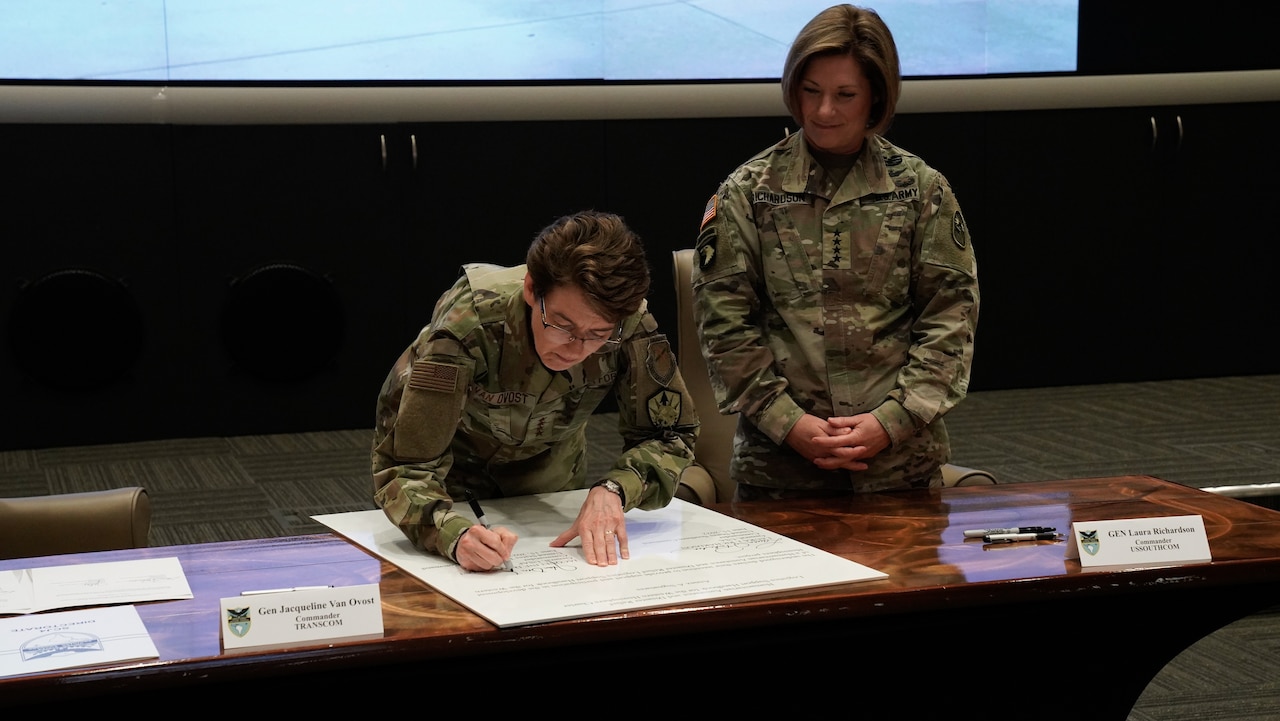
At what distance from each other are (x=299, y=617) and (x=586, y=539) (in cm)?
43

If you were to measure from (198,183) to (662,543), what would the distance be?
3.83m

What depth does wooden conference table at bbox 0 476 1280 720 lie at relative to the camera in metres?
1.43

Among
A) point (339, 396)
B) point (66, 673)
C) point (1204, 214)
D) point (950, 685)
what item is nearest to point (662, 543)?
point (950, 685)

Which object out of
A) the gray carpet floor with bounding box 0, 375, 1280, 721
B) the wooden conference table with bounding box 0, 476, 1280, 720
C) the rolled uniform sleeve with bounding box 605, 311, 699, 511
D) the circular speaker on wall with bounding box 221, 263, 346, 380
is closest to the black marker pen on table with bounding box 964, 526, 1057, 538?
the wooden conference table with bounding box 0, 476, 1280, 720

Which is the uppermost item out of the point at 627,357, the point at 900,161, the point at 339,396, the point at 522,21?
the point at 522,21

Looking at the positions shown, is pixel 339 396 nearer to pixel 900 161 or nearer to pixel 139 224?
pixel 139 224

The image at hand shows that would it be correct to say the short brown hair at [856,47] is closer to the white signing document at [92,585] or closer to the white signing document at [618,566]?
the white signing document at [618,566]

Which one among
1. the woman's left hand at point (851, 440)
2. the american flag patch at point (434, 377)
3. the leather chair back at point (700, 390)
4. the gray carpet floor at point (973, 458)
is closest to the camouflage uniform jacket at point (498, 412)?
the american flag patch at point (434, 377)

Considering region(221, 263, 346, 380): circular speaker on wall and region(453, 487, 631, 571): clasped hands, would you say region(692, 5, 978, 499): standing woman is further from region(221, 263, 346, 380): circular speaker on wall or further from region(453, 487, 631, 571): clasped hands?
region(221, 263, 346, 380): circular speaker on wall

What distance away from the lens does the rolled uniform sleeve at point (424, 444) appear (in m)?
1.76

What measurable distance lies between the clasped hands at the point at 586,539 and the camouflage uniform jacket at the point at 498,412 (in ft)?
0.12

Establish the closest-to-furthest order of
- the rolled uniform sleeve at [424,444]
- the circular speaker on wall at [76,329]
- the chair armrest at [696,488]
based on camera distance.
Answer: the rolled uniform sleeve at [424,444], the chair armrest at [696,488], the circular speaker on wall at [76,329]

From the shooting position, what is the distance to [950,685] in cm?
180

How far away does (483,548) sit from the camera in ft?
5.47
